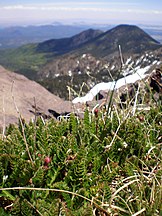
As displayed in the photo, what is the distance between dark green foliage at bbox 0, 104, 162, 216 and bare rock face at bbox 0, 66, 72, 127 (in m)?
1.90

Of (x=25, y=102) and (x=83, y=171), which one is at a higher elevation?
(x=83, y=171)

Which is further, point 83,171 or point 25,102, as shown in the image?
point 25,102

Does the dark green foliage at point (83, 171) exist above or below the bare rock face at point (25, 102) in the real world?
above

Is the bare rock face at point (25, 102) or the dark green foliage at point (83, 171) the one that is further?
the bare rock face at point (25, 102)

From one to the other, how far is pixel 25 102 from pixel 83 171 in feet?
14.4

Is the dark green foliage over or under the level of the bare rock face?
over

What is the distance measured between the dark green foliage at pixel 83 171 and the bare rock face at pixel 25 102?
75.0 inches

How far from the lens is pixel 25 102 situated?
6.95 meters

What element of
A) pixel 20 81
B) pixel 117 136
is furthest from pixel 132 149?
pixel 20 81

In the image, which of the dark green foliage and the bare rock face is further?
the bare rock face

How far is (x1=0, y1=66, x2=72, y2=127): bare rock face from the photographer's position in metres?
5.85

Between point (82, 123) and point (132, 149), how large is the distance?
30.9 inches

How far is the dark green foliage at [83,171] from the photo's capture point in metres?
2.42

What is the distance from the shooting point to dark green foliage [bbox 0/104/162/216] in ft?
7.93
